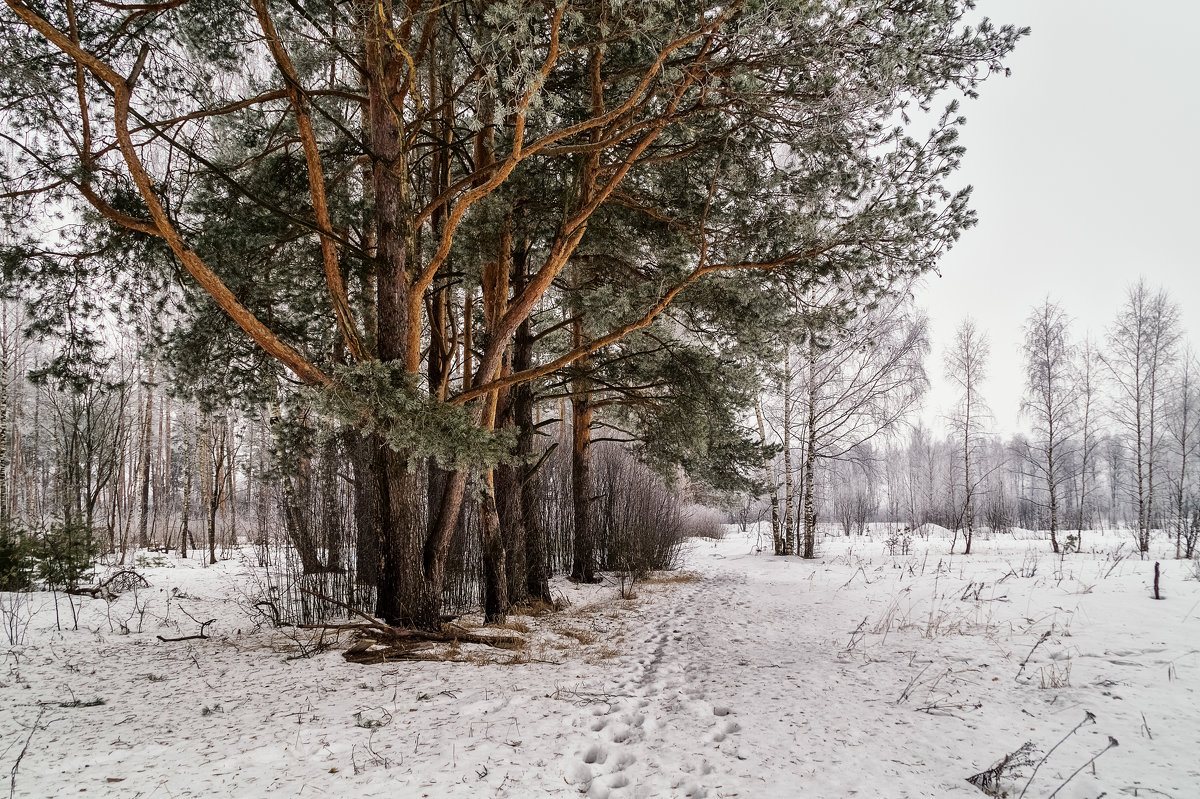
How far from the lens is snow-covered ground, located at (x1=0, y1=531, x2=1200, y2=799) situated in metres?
2.29

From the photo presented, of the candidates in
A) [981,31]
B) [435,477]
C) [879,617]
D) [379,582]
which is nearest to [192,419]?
[435,477]

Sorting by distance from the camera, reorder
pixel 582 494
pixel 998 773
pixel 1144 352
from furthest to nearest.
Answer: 1. pixel 1144 352
2. pixel 582 494
3. pixel 998 773

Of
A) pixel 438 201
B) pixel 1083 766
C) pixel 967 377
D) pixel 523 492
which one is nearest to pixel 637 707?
pixel 1083 766

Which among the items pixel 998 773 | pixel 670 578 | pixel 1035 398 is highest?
pixel 1035 398

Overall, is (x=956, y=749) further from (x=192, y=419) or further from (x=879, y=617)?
(x=192, y=419)

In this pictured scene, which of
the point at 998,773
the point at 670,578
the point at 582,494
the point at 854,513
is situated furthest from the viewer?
the point at 854,513

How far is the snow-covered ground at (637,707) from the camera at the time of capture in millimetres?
2291

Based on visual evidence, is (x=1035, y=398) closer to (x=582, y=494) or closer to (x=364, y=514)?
(x=582, y=494)

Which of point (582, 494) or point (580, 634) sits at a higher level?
point (582, 494)

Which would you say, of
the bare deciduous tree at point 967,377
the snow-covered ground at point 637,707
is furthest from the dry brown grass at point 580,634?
the bare deciduous tree at point 967,377

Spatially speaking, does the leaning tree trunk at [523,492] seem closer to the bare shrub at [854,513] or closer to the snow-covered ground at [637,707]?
the snow-covered ground at [637,707]

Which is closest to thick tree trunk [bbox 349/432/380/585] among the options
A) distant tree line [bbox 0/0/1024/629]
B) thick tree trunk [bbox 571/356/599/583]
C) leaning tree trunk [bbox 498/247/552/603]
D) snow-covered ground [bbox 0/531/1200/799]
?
distant tree line [bbox 0/0/1024/629]

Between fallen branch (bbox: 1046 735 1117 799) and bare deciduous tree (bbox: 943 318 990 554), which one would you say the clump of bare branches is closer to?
fallen branch (bbox: 1046 735 1117 799)

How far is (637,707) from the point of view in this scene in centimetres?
331
